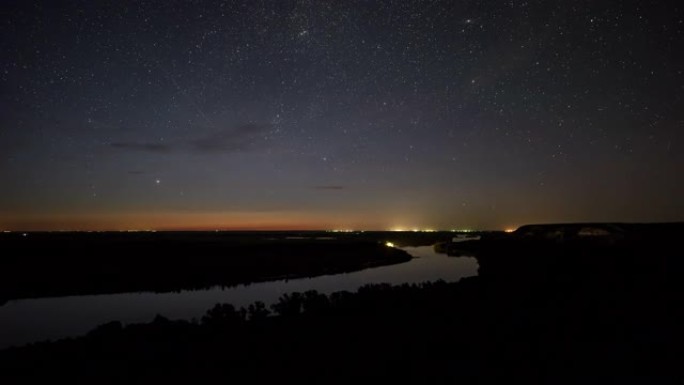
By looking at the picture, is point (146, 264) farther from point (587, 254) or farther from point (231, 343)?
point (587, 254)

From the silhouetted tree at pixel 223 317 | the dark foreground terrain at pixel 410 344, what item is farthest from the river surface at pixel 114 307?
the dark foreground terrain at pixel 410 344

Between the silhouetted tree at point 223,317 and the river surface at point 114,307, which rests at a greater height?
the silhouetted tree at point 223,317

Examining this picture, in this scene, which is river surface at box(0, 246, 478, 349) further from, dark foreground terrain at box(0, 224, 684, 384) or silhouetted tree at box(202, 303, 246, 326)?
dark foreground terrain at box(0, 224, 684, 384)

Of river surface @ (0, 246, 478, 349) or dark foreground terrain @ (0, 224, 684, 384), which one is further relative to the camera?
river surface @ (0, 246, 478, 349)

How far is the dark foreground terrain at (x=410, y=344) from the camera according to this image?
752 cm

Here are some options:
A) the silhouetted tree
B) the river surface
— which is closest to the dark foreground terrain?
the silhouetted tree

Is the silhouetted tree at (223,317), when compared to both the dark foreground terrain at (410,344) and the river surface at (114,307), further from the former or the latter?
the river surface at (114,307)

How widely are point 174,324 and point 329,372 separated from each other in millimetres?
6281

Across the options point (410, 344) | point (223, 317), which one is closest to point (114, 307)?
point (223, 317)

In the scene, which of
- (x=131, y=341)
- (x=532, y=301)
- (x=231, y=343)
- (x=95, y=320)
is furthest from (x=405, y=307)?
(x=95, y=320)

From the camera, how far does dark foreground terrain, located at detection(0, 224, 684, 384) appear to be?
7.52 metres

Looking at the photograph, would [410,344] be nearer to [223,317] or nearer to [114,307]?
[223,317]

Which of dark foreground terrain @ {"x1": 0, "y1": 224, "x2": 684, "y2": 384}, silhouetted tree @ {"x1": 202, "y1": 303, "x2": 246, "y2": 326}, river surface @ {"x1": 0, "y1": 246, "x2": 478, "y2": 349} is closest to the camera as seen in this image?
dark foreground terrain @ {"x1": 0, "y1": 224, "x2": 684, "y2": 384}

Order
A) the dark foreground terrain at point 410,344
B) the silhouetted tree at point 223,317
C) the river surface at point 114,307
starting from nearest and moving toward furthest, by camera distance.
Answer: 1. the dark foreground terrain at point 410,344
2. the silhouetted tree at point 223,317
3. the river surface at point 114,307
